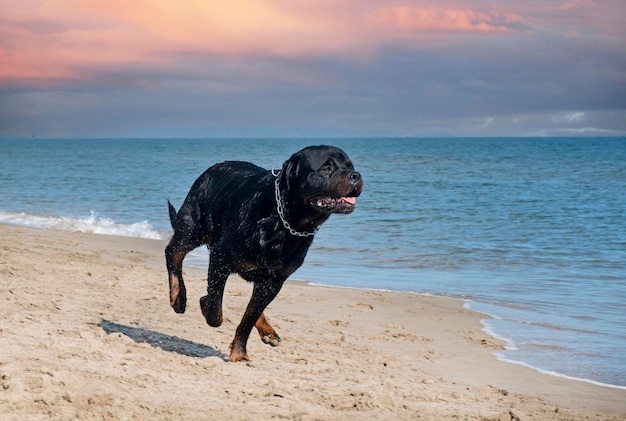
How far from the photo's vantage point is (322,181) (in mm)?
5566

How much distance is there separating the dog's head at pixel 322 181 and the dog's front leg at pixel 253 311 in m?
0.78

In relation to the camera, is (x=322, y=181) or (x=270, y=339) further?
(x=270, y=339)

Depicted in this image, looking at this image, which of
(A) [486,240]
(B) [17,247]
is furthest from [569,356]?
(A) [486,240]

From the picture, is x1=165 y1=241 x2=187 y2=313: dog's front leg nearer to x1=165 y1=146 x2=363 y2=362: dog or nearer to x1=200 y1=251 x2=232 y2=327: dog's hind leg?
x1=165 y1=146 x2=363 y2=362: dog

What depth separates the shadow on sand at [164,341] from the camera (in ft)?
21.5

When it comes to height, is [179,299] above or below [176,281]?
below

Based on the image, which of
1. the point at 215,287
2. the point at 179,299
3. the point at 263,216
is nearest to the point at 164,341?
the point at 179,299

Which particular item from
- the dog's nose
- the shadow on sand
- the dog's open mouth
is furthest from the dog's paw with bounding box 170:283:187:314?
the dog's nose

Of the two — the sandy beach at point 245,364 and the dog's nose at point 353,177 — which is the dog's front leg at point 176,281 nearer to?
the sandy beach at point 245,364

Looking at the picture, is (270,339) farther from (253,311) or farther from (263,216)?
(263,216)

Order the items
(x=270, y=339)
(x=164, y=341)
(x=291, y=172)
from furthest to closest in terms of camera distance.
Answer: (x=270, y=339) < (x=164, y=341) < (x=291, y=172)

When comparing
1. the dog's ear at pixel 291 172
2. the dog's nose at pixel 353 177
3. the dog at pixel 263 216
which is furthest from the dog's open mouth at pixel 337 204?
the dog's ear at pixel 291 172

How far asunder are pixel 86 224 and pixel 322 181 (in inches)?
600

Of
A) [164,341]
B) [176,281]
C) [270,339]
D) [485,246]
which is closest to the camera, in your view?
[164,341]
